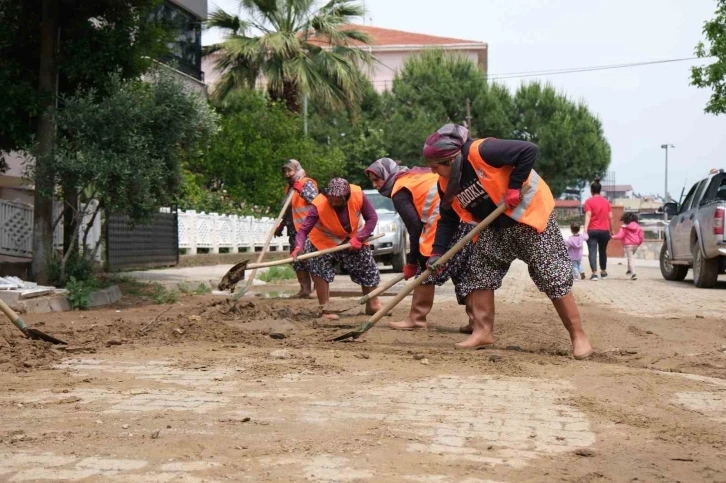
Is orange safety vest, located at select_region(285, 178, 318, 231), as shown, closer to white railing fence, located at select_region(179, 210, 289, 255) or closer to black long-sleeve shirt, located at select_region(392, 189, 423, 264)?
black long-sleeve shirt, located at select_region(392, 189, 423, 264)

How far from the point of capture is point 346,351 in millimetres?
7355

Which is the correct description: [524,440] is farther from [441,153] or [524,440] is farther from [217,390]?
[441,153]

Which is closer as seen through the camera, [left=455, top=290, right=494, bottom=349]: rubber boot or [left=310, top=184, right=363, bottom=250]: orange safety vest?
[left=455, top=290, right=494, bottom=349]: rubber boot

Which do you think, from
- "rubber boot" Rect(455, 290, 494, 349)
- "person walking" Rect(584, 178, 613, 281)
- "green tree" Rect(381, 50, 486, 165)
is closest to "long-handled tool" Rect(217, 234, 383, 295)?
"rubber boot" Rect(455, 290, 494, 349)

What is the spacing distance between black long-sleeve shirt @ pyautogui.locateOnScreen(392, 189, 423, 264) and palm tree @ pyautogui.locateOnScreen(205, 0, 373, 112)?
2133 centimetres

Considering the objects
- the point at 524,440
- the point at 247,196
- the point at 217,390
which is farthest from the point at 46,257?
the point at 247,196

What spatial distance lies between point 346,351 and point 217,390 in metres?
1.87

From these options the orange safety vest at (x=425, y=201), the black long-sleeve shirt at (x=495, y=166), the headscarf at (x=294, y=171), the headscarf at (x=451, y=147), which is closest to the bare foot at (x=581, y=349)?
the black long-sleeve shirt at (x=495, y=166)

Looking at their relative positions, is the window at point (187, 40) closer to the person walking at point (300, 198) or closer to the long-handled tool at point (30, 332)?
the person walking at point (300, 198)

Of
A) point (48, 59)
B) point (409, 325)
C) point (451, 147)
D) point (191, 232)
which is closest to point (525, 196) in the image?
point (451, 147)

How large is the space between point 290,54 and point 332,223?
20.6 m

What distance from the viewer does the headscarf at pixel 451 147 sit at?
717 cm

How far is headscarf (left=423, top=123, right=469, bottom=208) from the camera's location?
717 centimetres

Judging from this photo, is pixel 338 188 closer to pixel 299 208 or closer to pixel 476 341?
pixel 299 208
